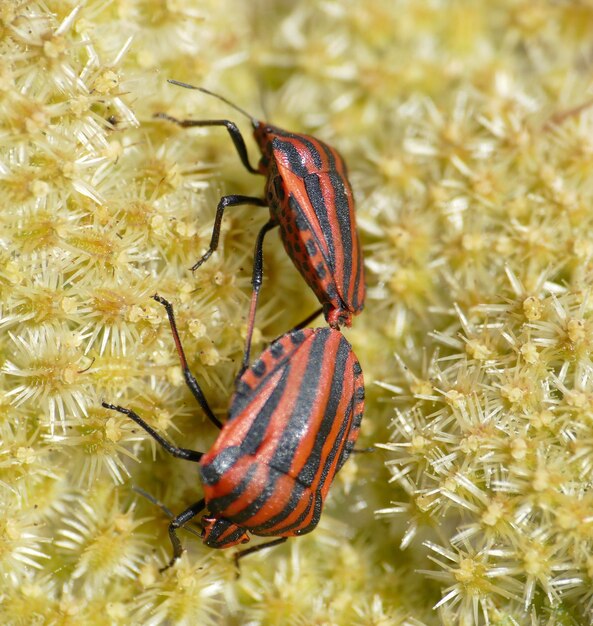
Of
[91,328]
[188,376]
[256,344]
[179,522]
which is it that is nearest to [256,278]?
[256,344]

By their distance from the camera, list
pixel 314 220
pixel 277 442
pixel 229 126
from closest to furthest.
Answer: pixel 277 442 < pixel 314 220 < pixel 229 126

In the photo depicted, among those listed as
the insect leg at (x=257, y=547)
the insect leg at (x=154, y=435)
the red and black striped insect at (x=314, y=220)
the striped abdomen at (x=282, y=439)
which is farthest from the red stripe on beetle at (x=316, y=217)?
the insect leg at (x=257, y=547)

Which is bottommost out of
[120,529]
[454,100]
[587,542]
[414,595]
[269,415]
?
[414,595]

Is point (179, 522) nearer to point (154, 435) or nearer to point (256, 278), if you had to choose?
point (154, 435)

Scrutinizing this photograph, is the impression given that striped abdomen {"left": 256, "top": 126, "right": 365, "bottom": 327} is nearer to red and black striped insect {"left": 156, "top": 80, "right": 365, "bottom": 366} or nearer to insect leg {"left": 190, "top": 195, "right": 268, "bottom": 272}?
red and black striped insect {"left": 156, "top": 80, "right": 365, "bottom": 366}

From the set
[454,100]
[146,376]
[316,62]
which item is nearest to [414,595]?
[146,376]

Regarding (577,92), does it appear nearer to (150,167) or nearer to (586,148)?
(586,148)

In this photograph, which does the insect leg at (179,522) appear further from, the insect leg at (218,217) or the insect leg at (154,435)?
the insect leg at (218,217)
